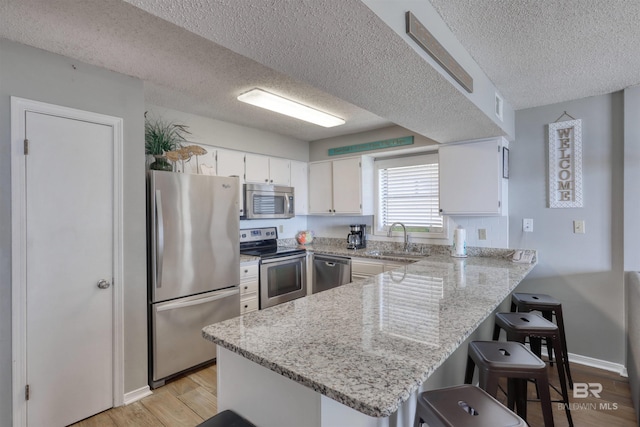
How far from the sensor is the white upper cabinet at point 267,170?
12.3ft

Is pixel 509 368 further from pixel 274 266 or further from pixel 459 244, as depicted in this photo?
pixel 274 266

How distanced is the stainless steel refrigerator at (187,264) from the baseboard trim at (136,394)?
0.08 m

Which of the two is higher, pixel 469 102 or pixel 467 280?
pixel 469 102

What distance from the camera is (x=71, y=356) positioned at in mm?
2002

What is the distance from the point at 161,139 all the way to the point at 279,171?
5.41ft

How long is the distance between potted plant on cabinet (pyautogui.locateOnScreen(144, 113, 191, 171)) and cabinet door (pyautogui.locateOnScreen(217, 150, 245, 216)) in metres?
0.45

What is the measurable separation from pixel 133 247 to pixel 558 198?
358cm

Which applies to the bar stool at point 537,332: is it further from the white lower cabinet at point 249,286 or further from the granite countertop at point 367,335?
the white lower cabinet at point 249,286

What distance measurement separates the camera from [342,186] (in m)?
4.12

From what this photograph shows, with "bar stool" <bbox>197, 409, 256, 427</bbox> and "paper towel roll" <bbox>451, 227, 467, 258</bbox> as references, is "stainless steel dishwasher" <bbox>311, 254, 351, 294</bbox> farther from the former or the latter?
"bar stool" <bbox>197, 409, 256, 427</bbox>

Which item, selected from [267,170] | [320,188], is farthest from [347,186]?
[267,170]

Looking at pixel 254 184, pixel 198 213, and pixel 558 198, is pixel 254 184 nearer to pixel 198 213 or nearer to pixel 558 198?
pixel 198 213

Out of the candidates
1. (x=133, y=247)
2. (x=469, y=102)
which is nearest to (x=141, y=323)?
(x=133, y=247)

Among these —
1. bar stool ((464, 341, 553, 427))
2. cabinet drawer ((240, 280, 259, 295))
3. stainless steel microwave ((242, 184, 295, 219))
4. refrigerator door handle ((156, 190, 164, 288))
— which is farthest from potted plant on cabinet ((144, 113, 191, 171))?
bar stool ((464, 341, 553, 427))
